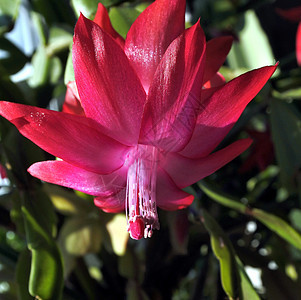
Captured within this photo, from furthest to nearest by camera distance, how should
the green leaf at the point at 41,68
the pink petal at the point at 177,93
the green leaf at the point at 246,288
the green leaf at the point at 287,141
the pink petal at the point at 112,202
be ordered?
the green leaf at the point at 41,68 → the green leaf at the point at 287,141 → the green leaf at the point at 246,288 → the pink petal at the point at 112,202 → the pink petal at the point at 177,93

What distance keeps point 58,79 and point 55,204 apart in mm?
243

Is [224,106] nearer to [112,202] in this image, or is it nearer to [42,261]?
[112,202]

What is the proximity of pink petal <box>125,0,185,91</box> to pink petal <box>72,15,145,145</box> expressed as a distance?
3 centimetres

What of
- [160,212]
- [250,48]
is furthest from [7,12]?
[250,48]

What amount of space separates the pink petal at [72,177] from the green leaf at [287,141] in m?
0.34

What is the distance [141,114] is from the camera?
0.37m

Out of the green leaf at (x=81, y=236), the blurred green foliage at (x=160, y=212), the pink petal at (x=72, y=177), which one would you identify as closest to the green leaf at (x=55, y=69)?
the blurred green foliage at (x=160, y=212)

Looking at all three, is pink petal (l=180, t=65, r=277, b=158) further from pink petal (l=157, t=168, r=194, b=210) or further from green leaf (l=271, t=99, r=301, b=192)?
green leaf (l=271, t=99, r=301, b=192)

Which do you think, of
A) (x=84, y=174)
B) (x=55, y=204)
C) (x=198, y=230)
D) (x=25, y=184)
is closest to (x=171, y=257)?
(x=198, y=230)

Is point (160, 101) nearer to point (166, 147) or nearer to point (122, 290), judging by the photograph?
point (166, 147)

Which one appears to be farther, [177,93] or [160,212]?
[160,212]

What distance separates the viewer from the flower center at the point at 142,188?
42 centimetres

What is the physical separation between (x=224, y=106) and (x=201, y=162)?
0.07 m

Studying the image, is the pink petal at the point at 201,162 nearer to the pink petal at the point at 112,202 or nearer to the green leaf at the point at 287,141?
the pink petal at the point at 112,202
